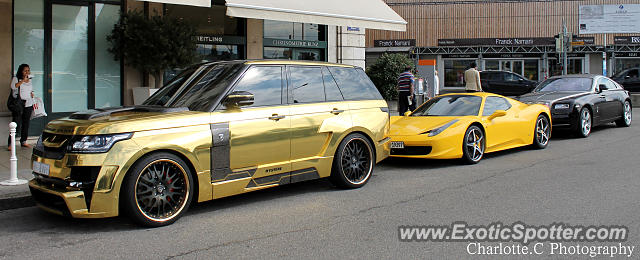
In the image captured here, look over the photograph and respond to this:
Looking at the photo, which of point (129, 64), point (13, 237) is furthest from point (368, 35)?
point (13, 237)

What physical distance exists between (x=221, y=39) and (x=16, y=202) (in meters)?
8.53

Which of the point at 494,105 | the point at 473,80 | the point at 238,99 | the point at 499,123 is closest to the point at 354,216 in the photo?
the point at 238,99

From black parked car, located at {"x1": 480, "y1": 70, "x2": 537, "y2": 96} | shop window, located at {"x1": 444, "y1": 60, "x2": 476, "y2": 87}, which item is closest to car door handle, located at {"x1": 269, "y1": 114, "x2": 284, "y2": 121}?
black parked car, located at {"x1": 480, "y1": 70, "x2": 537, "y2": 96}

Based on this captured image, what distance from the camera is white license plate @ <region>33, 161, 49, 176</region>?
5411 mm

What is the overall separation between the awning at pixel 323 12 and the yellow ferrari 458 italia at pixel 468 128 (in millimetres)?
3465

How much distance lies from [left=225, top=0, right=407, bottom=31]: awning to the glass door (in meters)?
3.29

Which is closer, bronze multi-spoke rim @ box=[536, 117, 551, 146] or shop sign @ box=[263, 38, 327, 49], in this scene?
bronze multi-spoke rim @ box=[536, 117, 551, 146]

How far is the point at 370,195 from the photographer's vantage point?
696 centimetres

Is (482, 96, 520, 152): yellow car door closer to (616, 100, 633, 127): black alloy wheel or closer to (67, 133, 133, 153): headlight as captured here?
(616, 100, 633, 127): black alloy wheel

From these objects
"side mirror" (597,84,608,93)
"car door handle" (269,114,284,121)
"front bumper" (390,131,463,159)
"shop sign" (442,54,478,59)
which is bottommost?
"front bumper" (390,131,463,159)

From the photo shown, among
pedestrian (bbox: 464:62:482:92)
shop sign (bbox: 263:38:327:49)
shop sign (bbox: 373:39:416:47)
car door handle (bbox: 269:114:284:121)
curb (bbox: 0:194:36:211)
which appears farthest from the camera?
shop sign (bbox: 373:39:416:47)

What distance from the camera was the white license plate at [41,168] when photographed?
5.41 meters

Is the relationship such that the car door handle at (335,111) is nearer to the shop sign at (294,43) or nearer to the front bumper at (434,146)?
the front bumper at (434,146)

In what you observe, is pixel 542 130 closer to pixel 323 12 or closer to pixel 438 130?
pixel 438 130
